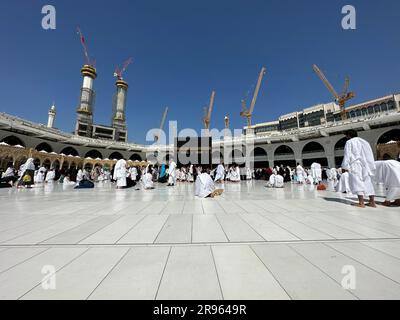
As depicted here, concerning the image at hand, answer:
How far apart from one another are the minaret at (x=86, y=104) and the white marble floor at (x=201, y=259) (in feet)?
249

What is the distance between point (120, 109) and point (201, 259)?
295 ft

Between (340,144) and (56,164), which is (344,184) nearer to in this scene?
(340,144)

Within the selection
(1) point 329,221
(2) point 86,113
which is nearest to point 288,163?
(1) point 329,221

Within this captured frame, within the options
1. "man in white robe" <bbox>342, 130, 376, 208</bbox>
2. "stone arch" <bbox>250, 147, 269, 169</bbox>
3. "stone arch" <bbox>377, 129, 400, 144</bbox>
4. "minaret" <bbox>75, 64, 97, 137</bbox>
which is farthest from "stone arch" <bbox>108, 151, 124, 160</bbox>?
"stone arch" <bbox>377, 129, 400, 144</bbox>

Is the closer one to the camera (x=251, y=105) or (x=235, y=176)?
(x=235, y=176)

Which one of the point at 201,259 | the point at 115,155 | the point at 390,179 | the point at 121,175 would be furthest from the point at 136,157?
the point at 201,259

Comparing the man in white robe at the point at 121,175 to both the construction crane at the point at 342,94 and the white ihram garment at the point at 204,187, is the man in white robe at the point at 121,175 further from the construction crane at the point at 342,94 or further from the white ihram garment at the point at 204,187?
the construction crane at the point at 342,94

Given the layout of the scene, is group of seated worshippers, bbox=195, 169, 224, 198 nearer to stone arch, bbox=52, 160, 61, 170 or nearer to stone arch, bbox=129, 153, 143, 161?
stone arch, bbox=52, 160, 61, 170

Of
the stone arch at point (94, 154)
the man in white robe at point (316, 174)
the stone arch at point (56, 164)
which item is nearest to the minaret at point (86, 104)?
the stone arch at point (94, 154)

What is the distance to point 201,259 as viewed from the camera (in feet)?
5.45

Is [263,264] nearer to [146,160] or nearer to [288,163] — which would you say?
[288,163]

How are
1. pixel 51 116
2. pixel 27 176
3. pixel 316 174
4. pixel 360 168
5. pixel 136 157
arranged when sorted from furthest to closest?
pixel 51 116, pixel 136 157, pixel 316 174, pixel 27 176, pixel 360 168

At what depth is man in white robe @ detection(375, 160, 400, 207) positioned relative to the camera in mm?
4246

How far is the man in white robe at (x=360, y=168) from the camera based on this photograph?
13.6 ft
